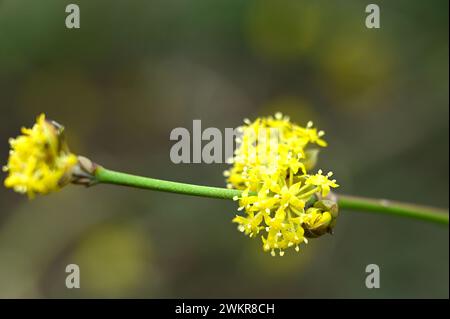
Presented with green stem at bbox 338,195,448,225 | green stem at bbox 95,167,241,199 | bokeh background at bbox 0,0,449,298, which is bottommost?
green stem at bbox 95,167,241,199

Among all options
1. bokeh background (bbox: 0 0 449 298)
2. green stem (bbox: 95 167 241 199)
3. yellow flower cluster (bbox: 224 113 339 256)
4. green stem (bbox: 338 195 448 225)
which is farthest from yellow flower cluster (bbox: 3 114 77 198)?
bokeh background (bbox: 0 0 449 298)

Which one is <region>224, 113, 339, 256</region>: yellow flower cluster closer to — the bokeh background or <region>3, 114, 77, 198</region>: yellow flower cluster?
<region>3, 114, 77, 198</region>: yellow flower cluster

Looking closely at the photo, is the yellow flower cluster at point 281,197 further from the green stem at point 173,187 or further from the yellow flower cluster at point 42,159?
the yellow flower cluster at point 42,159

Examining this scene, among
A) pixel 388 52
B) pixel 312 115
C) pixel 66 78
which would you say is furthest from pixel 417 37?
pixel 66 78

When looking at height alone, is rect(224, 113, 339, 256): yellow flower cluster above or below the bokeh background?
below

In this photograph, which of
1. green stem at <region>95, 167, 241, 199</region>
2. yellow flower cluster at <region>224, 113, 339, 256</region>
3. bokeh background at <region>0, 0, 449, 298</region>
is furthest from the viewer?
bokeh background at <region>0, 0, 449, 298</region>

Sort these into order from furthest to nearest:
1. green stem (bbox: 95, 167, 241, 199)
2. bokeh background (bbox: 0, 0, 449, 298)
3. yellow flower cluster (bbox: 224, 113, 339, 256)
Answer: bokeh background (bbox: 0, 0, 449, 298)
yellow flower cluster (bbox: 224, 113, 339, 256)
green stem (bbox: 95, 167, 241, 199)

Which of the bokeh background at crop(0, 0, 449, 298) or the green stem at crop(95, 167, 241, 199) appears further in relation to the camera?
the bokeh background at crop(0, 0, 449, 298)

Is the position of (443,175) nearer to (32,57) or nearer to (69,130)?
(69,130)
